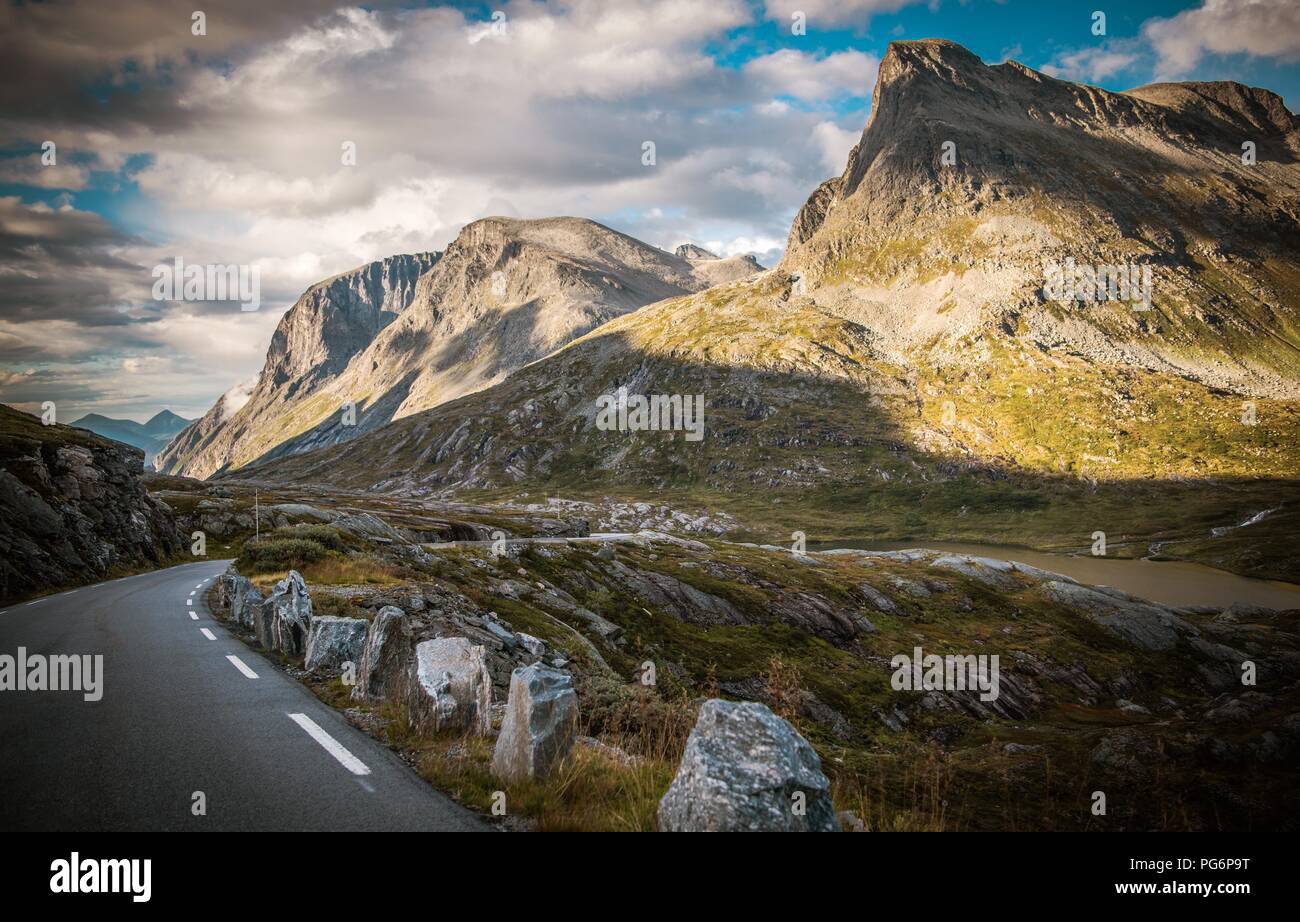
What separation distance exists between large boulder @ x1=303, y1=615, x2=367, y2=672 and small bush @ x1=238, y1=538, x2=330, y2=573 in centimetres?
1806

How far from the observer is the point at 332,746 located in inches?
432

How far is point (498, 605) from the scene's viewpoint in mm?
34906

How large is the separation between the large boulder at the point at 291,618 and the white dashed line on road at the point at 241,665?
1280 mm

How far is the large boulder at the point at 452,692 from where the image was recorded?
12301mm

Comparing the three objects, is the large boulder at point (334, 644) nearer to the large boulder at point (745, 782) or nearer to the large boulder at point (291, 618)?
the large boulder at point (291, 618)

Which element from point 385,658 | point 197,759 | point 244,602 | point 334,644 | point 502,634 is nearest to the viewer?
point 197,759

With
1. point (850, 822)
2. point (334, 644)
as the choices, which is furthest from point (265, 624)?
point (850, 822)

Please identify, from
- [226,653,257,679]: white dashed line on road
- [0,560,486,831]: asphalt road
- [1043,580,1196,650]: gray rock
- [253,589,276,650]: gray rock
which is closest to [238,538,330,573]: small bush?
[253,589,276,650]: gray rock

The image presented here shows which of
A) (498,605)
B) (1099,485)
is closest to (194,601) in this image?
(498,605)

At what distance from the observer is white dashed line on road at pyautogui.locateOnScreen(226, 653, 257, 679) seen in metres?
16.6

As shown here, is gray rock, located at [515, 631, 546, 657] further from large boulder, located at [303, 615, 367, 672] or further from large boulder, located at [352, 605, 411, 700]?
large boulder, located at [352, 605, 411, 700]

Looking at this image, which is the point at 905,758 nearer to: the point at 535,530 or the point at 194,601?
the point at 194,601

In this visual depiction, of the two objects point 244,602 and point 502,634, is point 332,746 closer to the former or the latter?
point 502,634

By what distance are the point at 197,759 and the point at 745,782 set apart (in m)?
9.13
